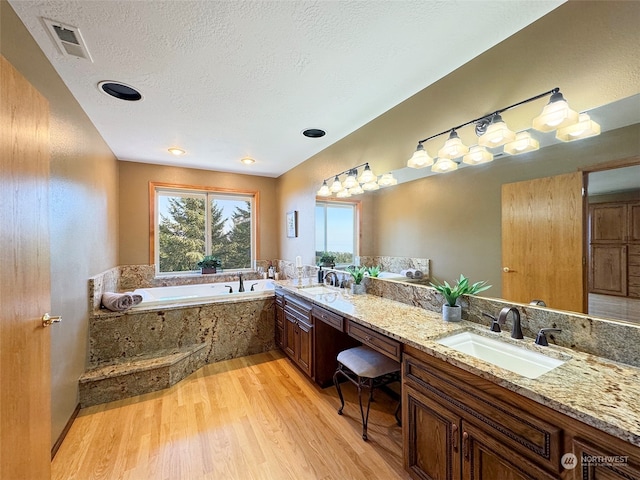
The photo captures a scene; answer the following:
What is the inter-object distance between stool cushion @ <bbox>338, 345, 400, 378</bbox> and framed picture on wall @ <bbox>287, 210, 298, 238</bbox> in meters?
2.24

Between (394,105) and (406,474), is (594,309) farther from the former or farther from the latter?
(394,105)

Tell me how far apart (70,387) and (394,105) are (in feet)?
11.2

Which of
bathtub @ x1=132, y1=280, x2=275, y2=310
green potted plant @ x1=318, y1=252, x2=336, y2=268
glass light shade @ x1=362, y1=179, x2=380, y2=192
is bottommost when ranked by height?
bathtub @ x1=132, y1=280, x2=275, y2=310

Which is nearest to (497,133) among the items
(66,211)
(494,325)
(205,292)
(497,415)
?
(494,325)

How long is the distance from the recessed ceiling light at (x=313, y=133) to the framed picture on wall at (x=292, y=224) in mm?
1313

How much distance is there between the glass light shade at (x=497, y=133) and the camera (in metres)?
1.46

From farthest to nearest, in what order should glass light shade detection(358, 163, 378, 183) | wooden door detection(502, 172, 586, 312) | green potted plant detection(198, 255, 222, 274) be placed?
green potted plant detection(198, 255, 222, 274)
glass light shade detection(358, 163, 378, 183)
wooden door detection(502, 172, 586, 312)

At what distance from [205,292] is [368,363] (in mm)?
3021

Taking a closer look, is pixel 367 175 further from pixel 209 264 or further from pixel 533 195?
pixel 209 264

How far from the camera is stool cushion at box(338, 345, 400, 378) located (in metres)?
1.85

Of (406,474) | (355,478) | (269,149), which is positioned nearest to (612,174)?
(406,474)

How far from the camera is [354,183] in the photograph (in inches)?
107

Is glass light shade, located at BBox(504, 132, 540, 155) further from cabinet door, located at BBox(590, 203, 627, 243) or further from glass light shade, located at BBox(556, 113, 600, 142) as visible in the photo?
cabinet door, located at BBox(590, 203, 627, 243)

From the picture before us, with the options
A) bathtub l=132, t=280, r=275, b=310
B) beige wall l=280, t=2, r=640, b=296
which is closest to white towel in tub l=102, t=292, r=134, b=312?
bathtub l=132, t=280, r=275, b=310
